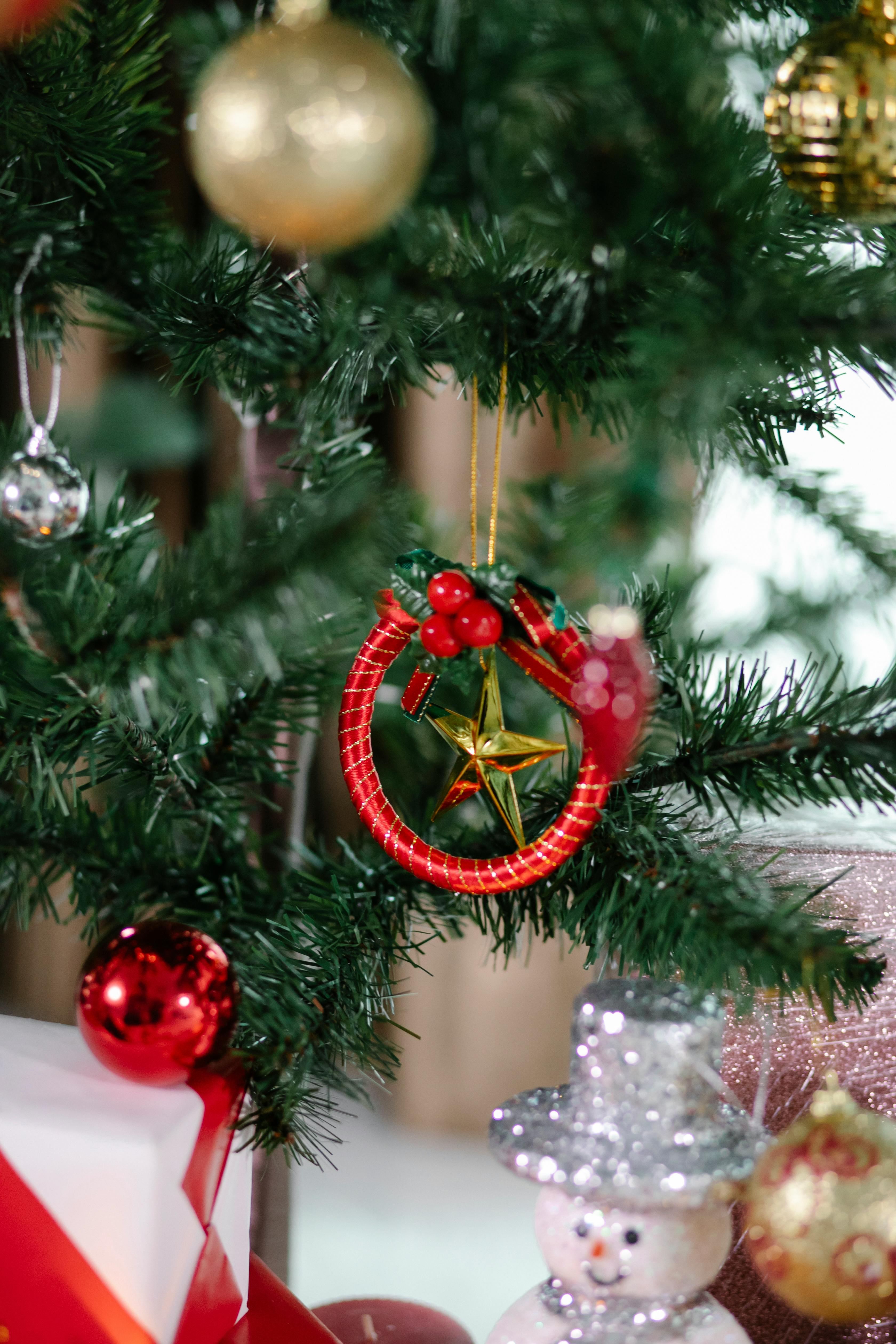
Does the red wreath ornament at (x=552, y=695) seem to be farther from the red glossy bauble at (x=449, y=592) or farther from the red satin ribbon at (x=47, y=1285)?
the red satin ribbon at (x=47, y=1285)

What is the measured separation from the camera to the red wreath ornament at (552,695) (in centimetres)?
36

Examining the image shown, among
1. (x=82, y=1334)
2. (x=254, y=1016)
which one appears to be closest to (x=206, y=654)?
(x=254, y=1016)

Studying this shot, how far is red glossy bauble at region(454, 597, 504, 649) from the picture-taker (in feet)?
1.24

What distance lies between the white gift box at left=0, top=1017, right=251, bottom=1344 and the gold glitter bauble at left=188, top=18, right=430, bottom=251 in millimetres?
335

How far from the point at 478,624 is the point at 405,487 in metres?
0.05

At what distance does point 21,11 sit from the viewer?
1.10 feet

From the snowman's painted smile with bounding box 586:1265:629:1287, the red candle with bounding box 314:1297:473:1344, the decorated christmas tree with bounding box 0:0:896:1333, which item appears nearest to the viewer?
the decorated christmas tree with bounding box 0:0:896:1333

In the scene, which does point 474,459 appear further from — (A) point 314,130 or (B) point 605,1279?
(B) point 605,1279

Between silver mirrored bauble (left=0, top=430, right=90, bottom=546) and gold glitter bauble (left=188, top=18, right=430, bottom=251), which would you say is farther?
silver mirrored bauble (left=0, top=430, right=90, bottom=546)

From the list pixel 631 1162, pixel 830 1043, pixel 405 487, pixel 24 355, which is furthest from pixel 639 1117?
pixel 24 355

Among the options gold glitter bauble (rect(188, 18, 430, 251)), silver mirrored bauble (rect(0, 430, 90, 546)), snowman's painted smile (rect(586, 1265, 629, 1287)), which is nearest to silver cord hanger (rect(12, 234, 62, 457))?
silver mirrored bauble (rect(0, 430, 90, 546))

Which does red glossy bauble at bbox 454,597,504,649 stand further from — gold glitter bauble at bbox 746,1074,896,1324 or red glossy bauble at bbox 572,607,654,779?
gold glitter bauble at bbox 746,1074,896,1324

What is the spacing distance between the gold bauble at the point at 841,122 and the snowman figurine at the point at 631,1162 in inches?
10.4

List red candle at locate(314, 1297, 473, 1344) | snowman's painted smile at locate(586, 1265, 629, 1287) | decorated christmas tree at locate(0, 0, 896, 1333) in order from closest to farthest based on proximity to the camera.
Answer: decorated christmas tree at locate(0, 0, 896, 1333), snowman's painted smile at locate(586, 1265, 629, 1287), red candle at locate(314, 1297, 473, 1344)
